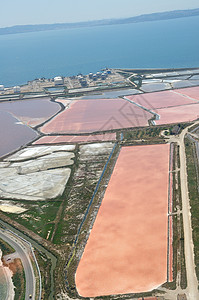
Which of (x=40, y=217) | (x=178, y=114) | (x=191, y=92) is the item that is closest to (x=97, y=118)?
(x=178, y=114)

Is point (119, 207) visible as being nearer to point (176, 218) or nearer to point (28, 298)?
point (176, 218)

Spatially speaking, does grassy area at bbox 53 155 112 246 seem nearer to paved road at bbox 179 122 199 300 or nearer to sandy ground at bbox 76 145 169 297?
sandy ground at bbox 76 145 169 297

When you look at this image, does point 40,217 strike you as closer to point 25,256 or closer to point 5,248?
point 5,248

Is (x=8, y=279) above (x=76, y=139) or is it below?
below

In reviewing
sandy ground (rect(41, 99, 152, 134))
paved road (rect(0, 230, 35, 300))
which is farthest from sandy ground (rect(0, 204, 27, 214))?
sandy ground (rect(41, 99, 152, 134))

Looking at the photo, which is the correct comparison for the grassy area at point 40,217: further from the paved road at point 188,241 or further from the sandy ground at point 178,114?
the sandy ground at point 178,114
